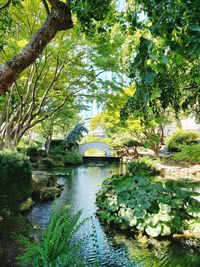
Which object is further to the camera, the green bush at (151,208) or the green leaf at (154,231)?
the green bush at (151,208)

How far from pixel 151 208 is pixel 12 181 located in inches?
133

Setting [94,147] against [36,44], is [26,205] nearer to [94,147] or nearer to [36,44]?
[36,44]

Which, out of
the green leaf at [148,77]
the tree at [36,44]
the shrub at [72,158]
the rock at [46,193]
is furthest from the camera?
the shrub at [72,158]

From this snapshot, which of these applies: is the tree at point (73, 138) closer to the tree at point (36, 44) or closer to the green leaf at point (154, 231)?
the green leaf at point (154, 231)

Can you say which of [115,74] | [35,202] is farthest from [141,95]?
[115,74]

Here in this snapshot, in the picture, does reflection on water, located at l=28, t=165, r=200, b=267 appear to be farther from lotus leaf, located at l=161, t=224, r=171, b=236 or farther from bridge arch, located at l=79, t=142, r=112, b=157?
bridge arch, located at l=79, t=142, r=112, b=157

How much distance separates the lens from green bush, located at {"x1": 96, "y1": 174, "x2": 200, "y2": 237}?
22.7 ft

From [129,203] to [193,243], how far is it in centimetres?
181

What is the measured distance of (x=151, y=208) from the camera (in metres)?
7.40

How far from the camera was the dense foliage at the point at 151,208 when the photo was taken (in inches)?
273

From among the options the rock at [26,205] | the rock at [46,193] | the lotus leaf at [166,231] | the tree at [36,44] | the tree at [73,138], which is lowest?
the lotus leaf at [166,231]

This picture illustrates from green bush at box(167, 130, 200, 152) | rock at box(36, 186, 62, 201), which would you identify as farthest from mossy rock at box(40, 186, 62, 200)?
green bush at box(167, 130, 200, 152)

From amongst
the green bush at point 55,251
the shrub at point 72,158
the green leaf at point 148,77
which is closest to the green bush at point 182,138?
the shrub at point 72,158

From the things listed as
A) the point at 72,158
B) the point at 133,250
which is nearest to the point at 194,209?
the point at 133,250
